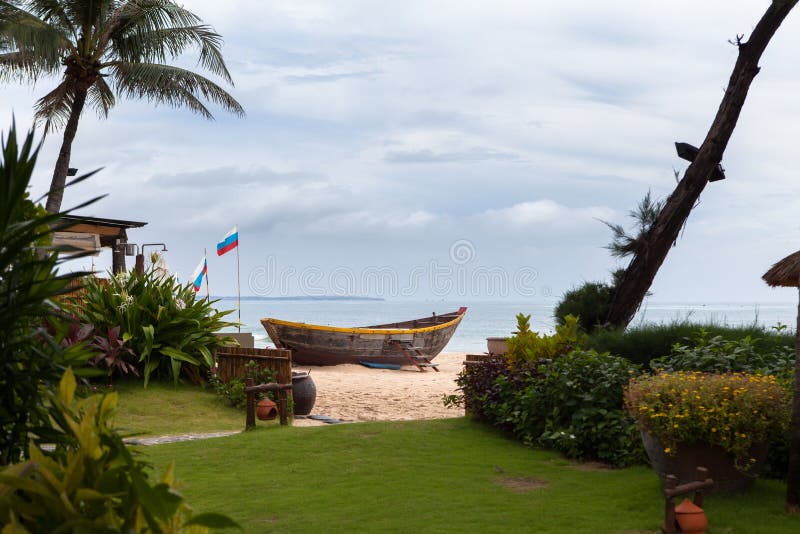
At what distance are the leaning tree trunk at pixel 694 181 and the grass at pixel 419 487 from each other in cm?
305

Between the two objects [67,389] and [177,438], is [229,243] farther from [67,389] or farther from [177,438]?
[67,389]

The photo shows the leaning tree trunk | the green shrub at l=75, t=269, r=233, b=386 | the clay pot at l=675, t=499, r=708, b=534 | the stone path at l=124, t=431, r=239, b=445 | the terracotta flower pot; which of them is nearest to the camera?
the clay pot at l=675, t=499, r=708, b=534

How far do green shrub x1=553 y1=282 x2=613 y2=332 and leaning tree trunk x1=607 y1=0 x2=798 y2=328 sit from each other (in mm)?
114

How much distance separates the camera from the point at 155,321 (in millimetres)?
14164

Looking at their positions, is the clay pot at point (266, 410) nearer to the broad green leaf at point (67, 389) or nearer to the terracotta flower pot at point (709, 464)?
the terracotta flower pot at point (709, 464)

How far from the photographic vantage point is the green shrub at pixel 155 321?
546 inches

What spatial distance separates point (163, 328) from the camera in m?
14.2

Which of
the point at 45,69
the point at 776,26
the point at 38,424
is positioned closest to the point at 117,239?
the point at 45,69

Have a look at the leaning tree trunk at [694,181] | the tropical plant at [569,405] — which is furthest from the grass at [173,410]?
the leaning tree trunk at [694,181]

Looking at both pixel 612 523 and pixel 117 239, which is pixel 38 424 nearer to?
pixel 612 523

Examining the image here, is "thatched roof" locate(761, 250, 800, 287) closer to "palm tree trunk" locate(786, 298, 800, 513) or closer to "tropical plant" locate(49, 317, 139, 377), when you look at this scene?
"palm tree trunk" locate(786, 298, 800, 513)

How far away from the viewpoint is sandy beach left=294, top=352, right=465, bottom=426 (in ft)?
48.8

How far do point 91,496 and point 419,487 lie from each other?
5903mm

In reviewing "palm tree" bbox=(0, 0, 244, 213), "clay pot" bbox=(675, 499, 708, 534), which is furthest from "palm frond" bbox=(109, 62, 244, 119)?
"clay pot" bbox=(675, 499, 708, 534)
